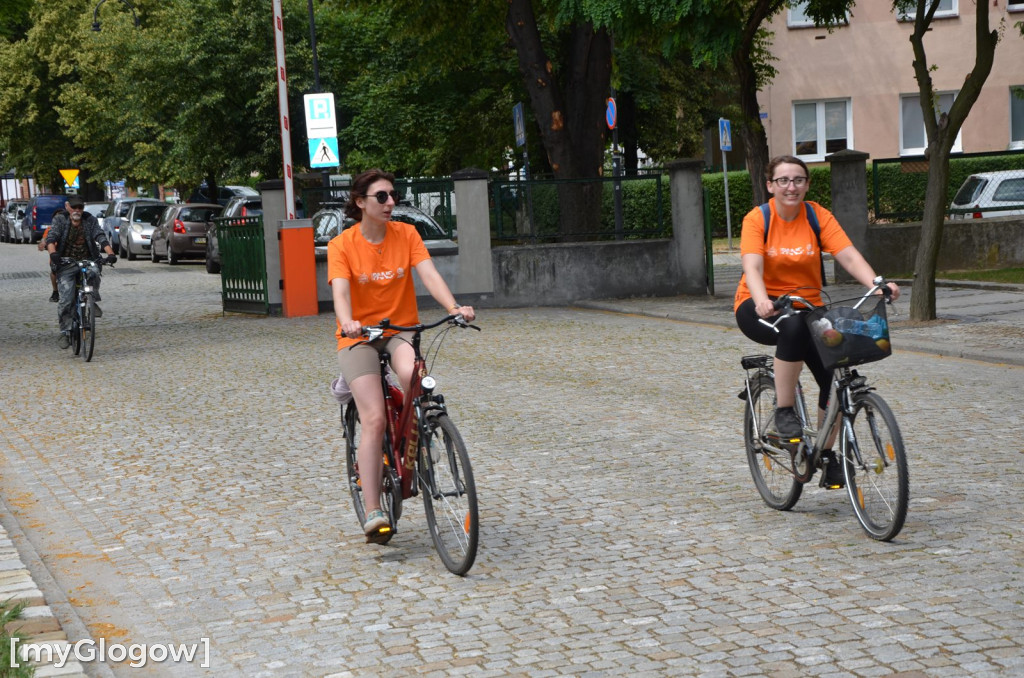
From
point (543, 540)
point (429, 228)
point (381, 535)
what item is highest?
point (429, 228)

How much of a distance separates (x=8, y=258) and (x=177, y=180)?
667cm

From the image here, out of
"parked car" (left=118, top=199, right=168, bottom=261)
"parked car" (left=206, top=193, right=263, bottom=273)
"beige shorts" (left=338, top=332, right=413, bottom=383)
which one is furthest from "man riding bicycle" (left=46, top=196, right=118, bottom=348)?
"parked car" (left=118, top=199, right=168, bottom=261)

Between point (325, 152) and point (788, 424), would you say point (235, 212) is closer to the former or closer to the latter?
point (325, 152)

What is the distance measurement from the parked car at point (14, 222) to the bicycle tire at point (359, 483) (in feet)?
180

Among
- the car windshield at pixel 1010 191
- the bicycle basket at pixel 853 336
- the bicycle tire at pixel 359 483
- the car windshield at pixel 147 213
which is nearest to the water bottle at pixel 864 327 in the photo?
the bicycle basket at pixel 853 336

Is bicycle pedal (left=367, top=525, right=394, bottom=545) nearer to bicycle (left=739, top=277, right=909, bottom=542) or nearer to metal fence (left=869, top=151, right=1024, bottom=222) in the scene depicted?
bicycle (left=739, top=277, right=909, bottom=542)

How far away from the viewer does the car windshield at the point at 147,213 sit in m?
42.9

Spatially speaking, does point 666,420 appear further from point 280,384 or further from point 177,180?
point 177,180

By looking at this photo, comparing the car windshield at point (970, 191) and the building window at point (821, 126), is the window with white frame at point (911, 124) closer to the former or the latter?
the building window at point (821, 126)

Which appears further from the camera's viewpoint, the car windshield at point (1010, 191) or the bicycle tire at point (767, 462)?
the car windshield at point (1010, 191)

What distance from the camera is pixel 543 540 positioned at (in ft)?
22.3

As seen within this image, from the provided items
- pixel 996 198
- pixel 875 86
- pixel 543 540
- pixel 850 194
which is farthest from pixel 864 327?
pixel 875 86

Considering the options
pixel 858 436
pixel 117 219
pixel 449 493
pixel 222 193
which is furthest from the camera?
pixel 222 193

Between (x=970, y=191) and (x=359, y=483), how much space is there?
741 inches
